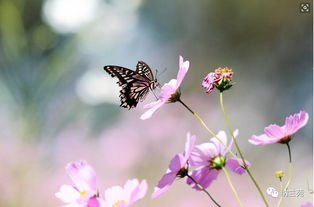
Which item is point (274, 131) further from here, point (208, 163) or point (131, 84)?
point (131, 84)

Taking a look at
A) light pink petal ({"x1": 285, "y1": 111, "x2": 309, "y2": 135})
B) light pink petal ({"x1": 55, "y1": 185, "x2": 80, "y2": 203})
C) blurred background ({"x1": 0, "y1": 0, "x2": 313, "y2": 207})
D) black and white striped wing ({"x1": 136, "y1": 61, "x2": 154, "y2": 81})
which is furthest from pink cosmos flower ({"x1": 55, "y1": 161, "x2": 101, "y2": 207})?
blurred background ({"x1": 0, "y1": 0, "x2": 313, "y2": 207})

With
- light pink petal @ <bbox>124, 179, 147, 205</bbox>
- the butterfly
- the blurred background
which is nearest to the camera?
light pink petal @ <bbox>124, 179, 147, 205</bbox>

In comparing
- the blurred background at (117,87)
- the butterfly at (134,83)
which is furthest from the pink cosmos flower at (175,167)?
the blurred background at (117,87)

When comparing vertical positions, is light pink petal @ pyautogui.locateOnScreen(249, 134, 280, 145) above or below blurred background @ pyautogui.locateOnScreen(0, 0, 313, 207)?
below

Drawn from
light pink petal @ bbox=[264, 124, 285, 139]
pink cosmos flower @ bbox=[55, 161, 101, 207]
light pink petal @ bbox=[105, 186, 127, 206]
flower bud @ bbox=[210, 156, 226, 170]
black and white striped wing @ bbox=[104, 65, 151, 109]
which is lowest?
flower bud @ bbox=[210, 156, 226, 170]

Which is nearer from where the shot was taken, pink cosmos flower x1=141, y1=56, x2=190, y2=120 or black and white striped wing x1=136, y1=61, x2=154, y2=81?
pink cosmos flower x1=141, y1=56, x2=190, y2=120

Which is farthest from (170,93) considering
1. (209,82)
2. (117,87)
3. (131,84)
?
(117,87)

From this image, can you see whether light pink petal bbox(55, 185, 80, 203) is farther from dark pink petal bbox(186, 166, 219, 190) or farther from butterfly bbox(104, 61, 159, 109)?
butterfly bbox(104, 61, 159, 109)
